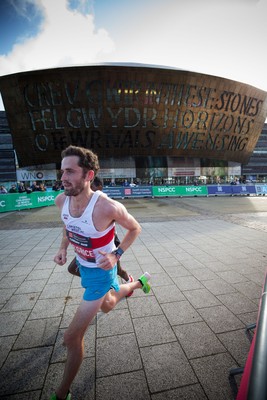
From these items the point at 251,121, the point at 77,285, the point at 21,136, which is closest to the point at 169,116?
the point at 251,121

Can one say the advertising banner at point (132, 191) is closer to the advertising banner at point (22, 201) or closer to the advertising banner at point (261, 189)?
the advertising banner at point (22, 201)

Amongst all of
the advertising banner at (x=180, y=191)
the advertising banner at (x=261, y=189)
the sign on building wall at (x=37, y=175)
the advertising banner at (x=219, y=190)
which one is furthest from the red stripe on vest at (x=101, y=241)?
the sign on building wall at (x=37, y=175)

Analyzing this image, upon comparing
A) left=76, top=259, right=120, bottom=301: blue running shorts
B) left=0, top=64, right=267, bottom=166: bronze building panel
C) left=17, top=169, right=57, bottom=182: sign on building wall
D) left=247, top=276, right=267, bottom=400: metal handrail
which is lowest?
left=76, top=259, right=120, bottom=301: blue running shorts

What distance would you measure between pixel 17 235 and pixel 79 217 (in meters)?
7.39

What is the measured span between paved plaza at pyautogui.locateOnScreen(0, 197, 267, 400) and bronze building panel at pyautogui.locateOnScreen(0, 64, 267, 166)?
3746 cm

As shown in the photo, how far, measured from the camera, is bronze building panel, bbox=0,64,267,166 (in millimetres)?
35156

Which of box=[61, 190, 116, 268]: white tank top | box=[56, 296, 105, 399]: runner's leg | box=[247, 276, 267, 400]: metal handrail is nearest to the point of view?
box=[247, 276, 267, 400]: metal handrail

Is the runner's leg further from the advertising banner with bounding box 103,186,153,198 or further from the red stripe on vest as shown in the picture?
the advertising banner with bounding box 103,186,153,198

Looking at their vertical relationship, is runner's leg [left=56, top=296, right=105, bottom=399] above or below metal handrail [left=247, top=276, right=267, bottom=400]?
below

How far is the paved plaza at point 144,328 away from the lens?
6.37 ft

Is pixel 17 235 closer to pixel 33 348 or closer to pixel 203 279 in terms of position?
pixel 33 348

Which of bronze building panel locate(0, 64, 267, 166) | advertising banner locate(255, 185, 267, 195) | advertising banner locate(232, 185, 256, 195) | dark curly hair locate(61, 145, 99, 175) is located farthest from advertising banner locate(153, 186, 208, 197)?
dark curly hair locate(61, 145, 99, 175)

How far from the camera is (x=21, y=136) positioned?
38.9 meters

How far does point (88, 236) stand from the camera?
6.74 ft
